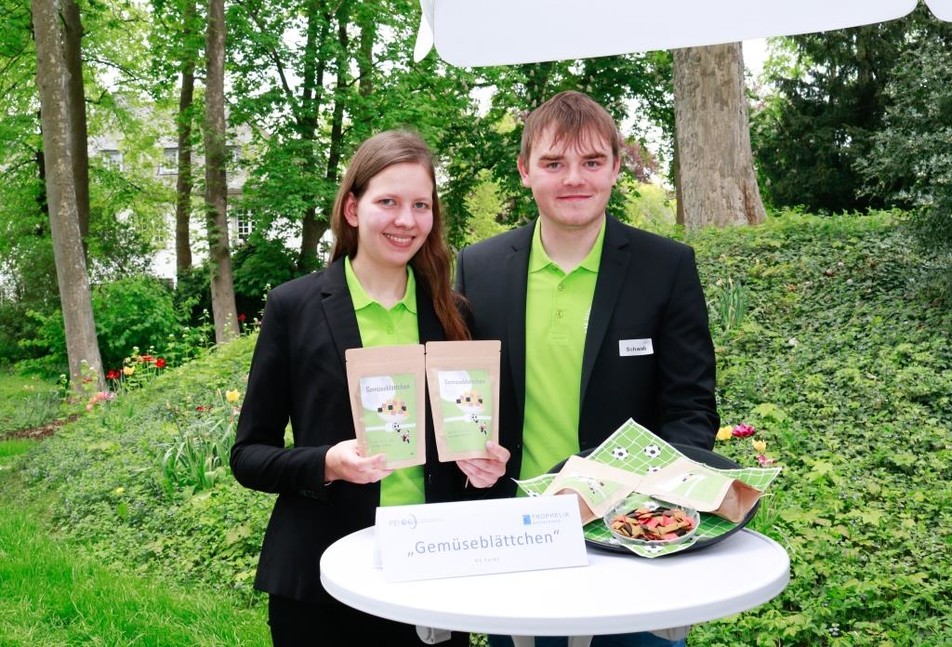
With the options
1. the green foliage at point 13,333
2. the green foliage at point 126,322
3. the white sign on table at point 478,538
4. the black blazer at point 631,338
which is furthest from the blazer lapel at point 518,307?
the green foliage at point 13,333

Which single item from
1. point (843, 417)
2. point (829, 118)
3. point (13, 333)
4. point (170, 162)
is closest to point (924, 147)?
point (843, 417)

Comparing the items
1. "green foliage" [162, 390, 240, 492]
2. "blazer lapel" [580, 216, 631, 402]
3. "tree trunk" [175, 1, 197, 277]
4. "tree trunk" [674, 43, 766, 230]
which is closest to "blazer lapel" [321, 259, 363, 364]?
"blazer lapel" [580, 216, 631, 402]

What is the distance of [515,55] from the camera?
2.86m

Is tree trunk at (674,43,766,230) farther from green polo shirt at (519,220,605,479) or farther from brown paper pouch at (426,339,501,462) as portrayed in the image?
brown paper pouch at (426,339,501,462)

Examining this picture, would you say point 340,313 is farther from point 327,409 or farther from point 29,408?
point 29,408

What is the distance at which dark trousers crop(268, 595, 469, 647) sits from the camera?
2.26 meters

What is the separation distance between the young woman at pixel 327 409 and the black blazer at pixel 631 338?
24 centimetres

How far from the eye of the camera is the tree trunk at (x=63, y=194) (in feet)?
37.3

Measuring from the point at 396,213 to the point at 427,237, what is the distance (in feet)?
0.69

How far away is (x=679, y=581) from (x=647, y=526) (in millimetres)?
201

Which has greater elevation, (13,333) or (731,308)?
(731,308)

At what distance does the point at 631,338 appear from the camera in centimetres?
245

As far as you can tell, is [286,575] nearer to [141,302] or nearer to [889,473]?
[889,473]

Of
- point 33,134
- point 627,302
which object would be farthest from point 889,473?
point 33,134
